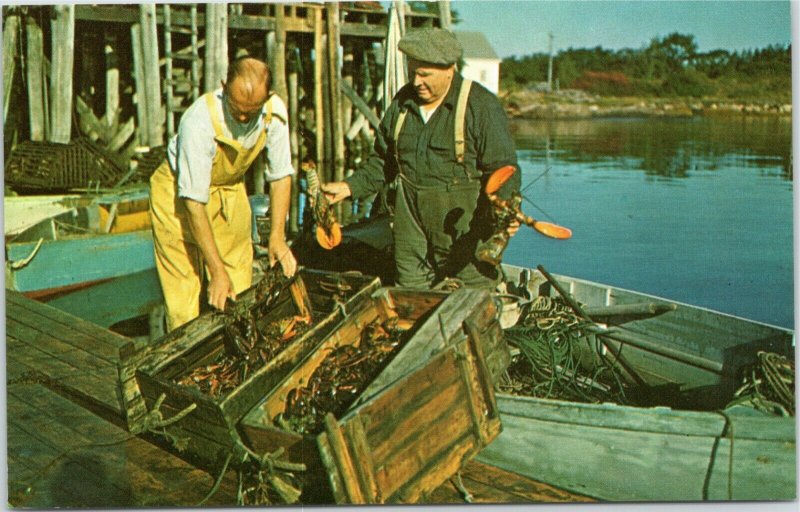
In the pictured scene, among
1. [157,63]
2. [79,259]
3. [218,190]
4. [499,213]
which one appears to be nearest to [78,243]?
[79,259]

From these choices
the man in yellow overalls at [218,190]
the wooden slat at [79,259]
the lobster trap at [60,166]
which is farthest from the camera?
the lobster trap at [60,166]

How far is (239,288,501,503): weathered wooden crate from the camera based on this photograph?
287cm

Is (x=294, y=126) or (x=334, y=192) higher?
(x=294, y=126)

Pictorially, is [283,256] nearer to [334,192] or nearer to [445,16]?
[334,192]

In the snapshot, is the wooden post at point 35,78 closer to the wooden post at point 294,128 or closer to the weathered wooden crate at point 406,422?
the wooden post at point 294,128

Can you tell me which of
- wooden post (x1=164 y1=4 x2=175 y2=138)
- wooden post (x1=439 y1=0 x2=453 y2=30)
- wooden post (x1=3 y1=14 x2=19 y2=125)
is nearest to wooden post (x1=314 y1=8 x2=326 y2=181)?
wooden post (x1=164 y1=4 x2=175 y2=138)

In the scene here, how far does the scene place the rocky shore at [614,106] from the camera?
18.5 feet

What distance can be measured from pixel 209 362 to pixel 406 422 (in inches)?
46.2

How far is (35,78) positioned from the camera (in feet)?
28.6

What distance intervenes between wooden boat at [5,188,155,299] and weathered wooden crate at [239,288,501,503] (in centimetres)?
447

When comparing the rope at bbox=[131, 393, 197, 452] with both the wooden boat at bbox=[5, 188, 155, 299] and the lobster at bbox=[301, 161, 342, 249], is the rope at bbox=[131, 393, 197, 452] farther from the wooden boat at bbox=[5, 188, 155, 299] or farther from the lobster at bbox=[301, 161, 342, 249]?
the wooden boat at bbox=[5, 188, 155, 299]

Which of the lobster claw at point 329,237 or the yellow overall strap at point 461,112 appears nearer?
the yellow overall strap at point 461,112

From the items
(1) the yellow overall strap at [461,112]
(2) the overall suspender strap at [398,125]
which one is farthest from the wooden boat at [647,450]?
(2) the overall suspender strap at [398,125]

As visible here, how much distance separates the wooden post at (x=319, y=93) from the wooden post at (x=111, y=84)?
8.50 ft
